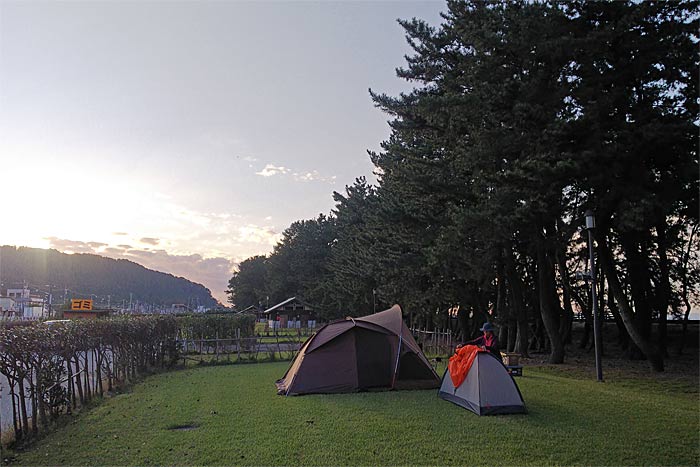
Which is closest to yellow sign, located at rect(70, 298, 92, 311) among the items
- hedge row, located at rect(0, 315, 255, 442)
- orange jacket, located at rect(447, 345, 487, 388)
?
hedge row, located at rect(0, 315, 255, 442)

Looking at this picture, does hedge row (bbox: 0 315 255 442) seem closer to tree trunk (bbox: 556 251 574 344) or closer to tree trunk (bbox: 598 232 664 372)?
tree trunk (bbox: 598 232 664 372)

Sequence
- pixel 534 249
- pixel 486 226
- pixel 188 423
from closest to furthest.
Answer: pixel 188 423, pixel 486 226, pixel 534 249

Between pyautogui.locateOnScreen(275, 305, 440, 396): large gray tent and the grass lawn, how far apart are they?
2.01 ft

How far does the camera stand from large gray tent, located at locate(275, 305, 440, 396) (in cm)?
1354

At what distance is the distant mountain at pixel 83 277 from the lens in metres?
79.9

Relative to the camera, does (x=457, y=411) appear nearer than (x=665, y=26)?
Yes

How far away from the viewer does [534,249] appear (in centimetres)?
1961

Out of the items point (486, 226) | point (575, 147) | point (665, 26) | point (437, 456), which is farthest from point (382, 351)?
point (665, 26)

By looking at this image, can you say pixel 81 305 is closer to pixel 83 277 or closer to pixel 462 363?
pixel 462 363

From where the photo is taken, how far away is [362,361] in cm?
1386

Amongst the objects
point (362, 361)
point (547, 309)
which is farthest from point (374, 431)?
point (547, 309)

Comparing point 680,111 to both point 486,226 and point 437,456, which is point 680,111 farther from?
point 437,456

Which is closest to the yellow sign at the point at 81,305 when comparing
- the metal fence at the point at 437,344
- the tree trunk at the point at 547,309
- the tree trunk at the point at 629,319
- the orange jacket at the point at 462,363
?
the metal fence at the point at 437,344

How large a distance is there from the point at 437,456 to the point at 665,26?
14.1 m
